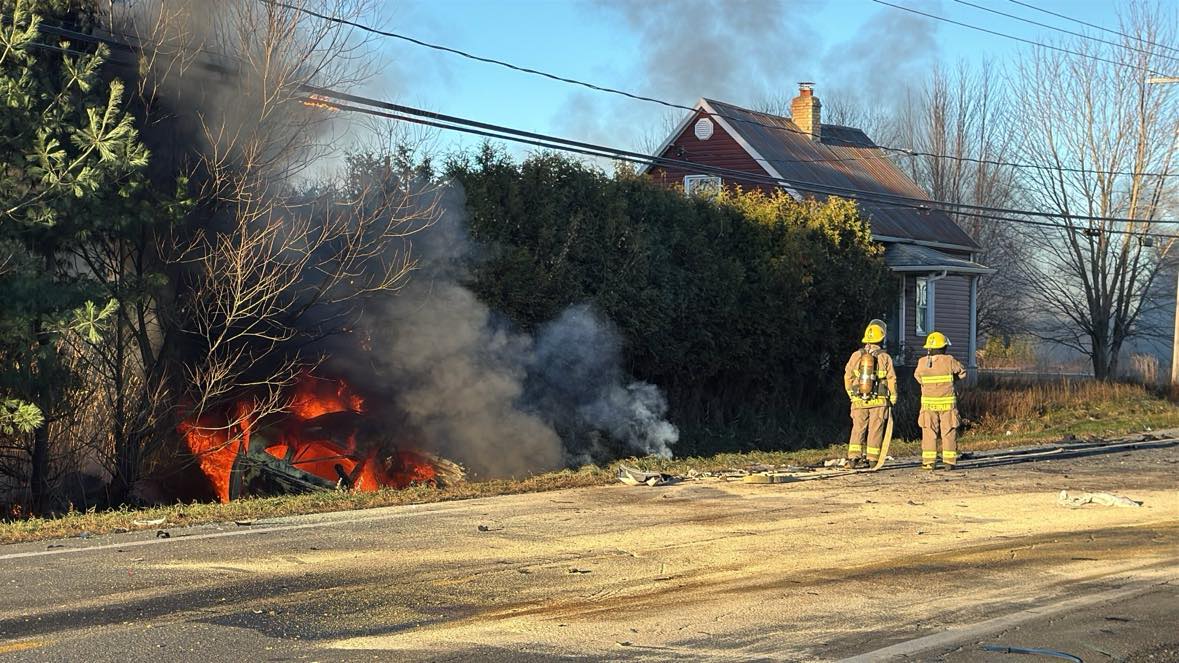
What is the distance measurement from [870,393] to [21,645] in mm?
10575

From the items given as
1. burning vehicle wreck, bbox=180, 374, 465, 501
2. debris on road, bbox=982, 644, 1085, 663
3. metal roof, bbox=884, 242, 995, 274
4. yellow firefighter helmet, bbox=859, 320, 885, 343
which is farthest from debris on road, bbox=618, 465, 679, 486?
metal roof, bbox=884, 242, 995, 274

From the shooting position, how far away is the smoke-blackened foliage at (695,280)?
16.9 meters

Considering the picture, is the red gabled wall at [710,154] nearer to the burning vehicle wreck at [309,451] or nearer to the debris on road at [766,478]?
the burning vehicle wreck at [309,451]

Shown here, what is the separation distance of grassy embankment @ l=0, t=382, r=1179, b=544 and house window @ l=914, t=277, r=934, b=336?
3.03 meters

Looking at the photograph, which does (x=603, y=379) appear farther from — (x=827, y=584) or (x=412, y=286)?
(x=827, y=584)

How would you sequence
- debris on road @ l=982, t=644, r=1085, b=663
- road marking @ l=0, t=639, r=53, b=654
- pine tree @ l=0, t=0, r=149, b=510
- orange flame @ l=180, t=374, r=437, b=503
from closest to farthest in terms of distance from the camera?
road marking @ l=0, t=639, r=53, b=654 → debris on road @ l=982, t=644, r=1085, b=663 → pine tree @ l=0, t=0, r=149, b=510 → orange flame @ l=180, t=374, r=437, b=503

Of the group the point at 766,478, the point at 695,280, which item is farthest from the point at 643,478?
the point at 695,280

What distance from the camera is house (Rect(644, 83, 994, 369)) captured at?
1255 inches

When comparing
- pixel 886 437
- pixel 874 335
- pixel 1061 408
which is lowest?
pixel 1061 408

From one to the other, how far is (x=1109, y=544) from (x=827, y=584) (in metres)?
3.31

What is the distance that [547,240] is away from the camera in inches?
672

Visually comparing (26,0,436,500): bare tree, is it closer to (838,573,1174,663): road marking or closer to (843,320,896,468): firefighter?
(843,320,896,468): firefighter

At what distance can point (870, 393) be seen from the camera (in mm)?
14438

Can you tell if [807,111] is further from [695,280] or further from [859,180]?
[695,280]
